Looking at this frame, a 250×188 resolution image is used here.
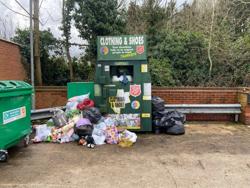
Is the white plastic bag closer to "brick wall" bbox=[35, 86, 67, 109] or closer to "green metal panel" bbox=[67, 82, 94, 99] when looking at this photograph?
"green metal panel" bbox=[67, 82, 94, 99]

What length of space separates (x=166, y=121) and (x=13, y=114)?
333 cm

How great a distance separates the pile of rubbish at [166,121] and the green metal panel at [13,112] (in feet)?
9.34

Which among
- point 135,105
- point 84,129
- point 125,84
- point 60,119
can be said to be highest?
point 125,84

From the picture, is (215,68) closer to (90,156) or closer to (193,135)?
(193,135)

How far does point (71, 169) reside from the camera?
179 inches

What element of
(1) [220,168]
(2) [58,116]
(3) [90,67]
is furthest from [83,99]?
(3) [90,67]

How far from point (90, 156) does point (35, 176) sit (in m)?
1.18

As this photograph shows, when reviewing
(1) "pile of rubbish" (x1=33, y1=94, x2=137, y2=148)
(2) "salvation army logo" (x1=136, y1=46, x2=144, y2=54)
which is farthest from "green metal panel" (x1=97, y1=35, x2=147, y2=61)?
(1) "pile of rubbish" (x1=33, y1=94, x2=137, y2=148)

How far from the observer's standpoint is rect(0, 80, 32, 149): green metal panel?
15.8 ft

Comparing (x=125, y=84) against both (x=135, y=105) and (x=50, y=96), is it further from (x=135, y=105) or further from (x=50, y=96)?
(x=50, y=96)

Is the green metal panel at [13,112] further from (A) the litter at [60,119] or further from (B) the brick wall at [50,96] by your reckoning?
(B) the brick wall at [50,96]

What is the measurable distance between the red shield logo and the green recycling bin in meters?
2.20

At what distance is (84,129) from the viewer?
5945 millimetres

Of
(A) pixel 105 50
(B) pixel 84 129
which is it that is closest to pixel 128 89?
(A) pixel 105 50
